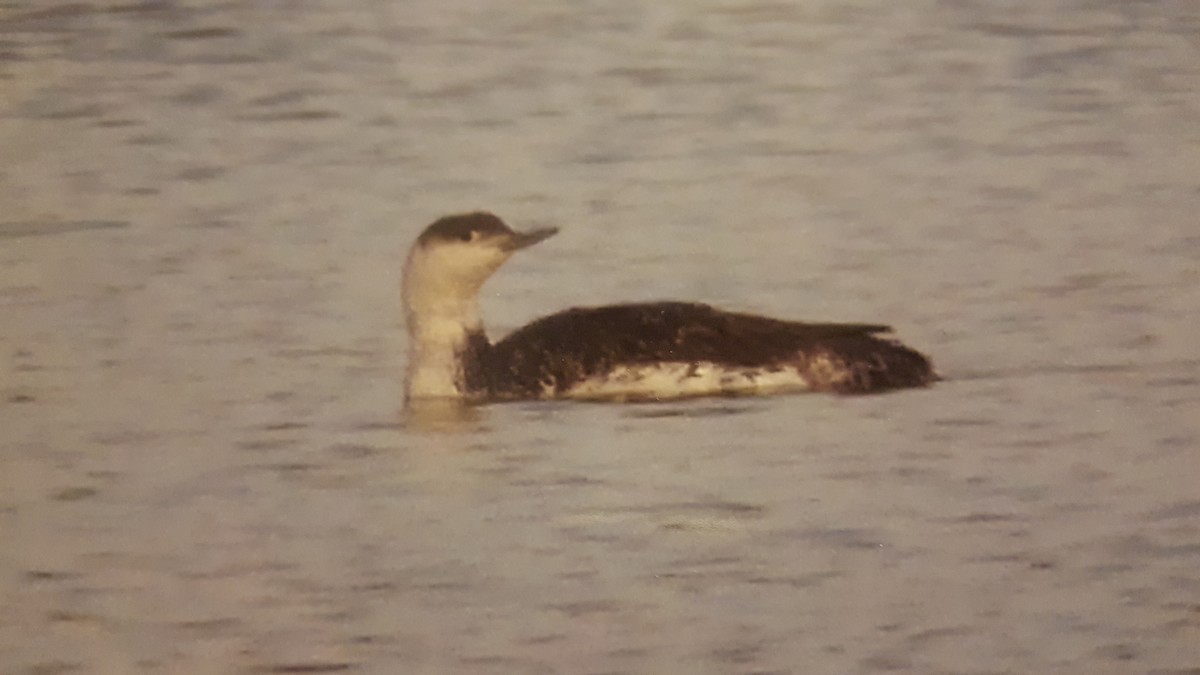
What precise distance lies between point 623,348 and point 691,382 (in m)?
0.12

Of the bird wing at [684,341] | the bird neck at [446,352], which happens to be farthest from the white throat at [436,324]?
the bird wing at [684,341]

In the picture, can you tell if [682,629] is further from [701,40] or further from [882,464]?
[701,40]

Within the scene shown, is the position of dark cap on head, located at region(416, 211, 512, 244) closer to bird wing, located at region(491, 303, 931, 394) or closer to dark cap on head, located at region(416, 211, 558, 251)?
dark cap on head, located at region(416, 211, 558, 251)

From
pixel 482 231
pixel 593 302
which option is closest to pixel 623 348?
pixel 593 302

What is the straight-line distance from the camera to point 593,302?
10.9ft

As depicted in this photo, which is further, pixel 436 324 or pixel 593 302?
pixel 436 324

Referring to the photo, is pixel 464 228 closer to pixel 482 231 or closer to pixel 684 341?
pixel 482 231

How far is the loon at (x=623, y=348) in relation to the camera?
3.31 m

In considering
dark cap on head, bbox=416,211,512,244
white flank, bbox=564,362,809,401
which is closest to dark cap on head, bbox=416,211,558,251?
dark cap on head, bbox=416,211,512,244

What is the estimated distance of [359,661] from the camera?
263cm

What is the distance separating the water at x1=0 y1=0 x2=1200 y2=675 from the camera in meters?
2.74

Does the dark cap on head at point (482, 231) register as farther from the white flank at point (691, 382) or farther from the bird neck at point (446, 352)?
the white flank at point (691, 382)

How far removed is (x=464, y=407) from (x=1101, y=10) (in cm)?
150

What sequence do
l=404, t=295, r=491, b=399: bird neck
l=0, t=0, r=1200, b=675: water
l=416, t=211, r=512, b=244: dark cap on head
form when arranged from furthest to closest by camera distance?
l=404, t=295, r=491, b=399: bird neck, l=416, t=211, r=512, b=244: dark cap on head, l=0, t=0, r=1200, b=675: water
